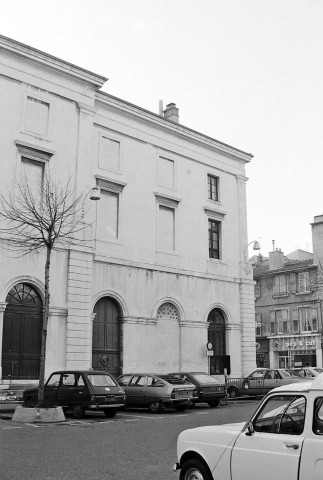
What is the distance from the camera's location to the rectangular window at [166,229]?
31.0 meters

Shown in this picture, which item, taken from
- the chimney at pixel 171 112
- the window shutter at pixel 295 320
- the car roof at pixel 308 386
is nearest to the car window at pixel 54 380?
the car roof at pixel 308 386

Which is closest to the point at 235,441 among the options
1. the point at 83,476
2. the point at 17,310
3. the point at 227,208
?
the point at 83,476

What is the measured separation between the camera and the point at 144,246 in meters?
29.8

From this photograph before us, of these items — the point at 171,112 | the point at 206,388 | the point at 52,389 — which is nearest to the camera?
the point at 52,389

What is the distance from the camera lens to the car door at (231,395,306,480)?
5.76 metres

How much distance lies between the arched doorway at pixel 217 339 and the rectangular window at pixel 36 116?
1425 cm

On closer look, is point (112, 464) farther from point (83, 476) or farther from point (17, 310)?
point (17, 310)

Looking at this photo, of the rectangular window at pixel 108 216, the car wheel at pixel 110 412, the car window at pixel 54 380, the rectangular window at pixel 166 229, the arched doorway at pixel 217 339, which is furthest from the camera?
the arched doorway at pixel 217 339

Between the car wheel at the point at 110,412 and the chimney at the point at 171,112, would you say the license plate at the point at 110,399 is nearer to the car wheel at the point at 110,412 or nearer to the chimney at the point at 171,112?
the car wheel at the point at 110,412

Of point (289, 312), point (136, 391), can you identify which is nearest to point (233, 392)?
point (136, 391)

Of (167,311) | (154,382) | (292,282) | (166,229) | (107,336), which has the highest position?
(292,282)

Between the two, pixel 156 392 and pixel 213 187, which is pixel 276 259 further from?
pixel 156 392

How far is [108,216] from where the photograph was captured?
2839 centimetres

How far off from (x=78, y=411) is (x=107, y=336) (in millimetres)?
9697
